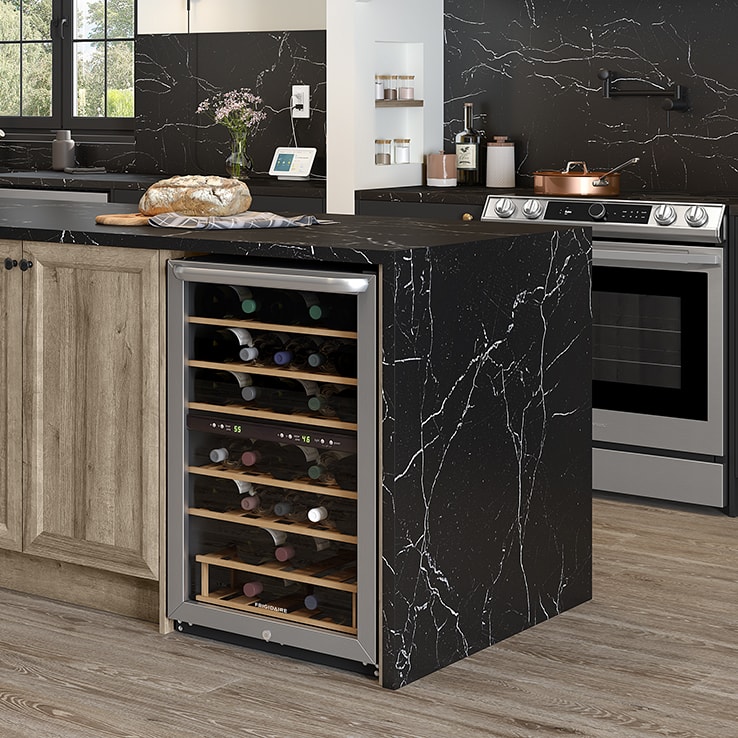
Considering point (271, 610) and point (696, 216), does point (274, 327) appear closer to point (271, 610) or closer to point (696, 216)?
point (271, 610)

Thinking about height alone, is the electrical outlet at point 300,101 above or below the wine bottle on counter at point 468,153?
above

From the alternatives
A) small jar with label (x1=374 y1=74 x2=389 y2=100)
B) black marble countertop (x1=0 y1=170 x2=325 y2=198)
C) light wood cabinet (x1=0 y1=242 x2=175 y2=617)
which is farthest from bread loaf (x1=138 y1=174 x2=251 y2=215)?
small jar with label (x1=374 y1=74 x2=389 y2=100)

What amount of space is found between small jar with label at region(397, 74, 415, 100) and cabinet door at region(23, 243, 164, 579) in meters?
2.43

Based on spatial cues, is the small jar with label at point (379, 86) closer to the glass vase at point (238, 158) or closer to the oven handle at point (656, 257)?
the glass vase at point (238, 158)

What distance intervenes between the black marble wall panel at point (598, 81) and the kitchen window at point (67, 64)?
1.75 meters

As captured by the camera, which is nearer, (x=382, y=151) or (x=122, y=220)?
(x=122, y=220)

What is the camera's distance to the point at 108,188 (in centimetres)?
579

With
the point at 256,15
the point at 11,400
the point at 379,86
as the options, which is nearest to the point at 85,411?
the point at 11,400

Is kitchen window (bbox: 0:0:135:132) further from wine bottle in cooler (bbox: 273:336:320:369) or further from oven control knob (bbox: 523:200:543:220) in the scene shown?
wine bottle in cooler (bbox: 273:336:320:369)

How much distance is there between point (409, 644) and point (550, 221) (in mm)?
2185

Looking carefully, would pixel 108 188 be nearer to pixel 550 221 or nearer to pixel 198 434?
pixel 550 221

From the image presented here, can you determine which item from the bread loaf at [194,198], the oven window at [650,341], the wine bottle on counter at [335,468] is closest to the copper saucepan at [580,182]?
the oven window at [650,341]

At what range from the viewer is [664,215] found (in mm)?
4430

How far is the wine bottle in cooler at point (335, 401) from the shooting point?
297cm
